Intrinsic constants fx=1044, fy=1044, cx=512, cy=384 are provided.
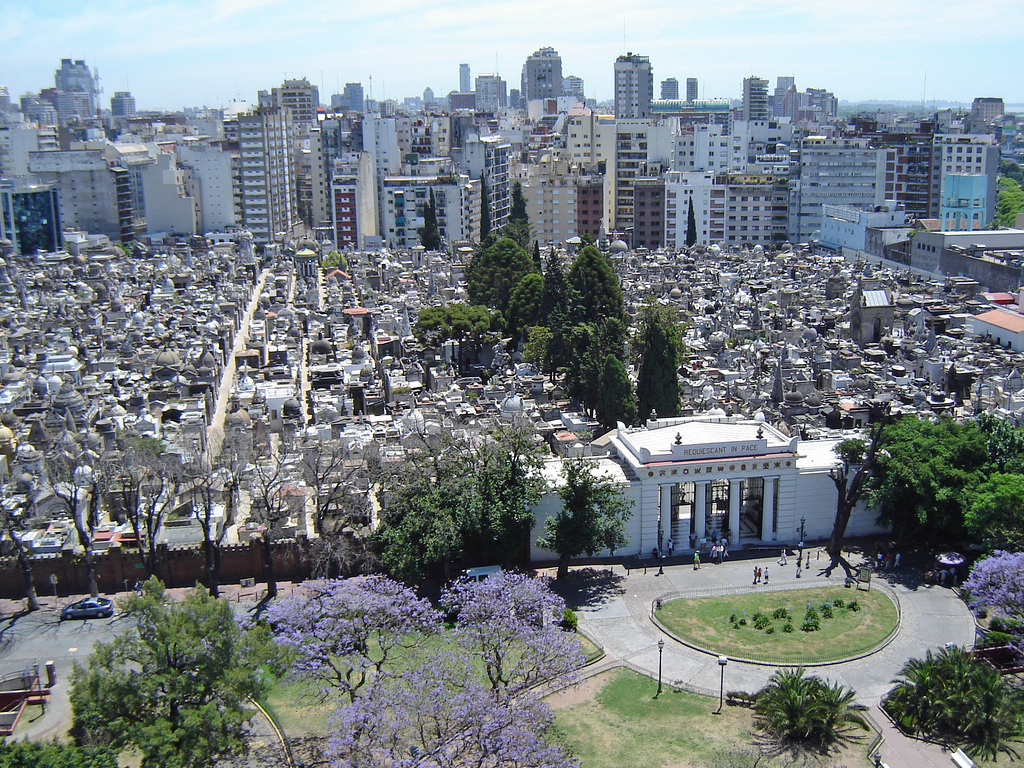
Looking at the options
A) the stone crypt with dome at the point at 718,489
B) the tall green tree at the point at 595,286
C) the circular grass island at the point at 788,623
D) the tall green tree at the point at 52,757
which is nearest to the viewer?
the tall green tree at the point at 52,757

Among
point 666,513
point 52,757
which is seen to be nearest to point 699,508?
point 666,513

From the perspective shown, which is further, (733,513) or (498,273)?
(498,273)

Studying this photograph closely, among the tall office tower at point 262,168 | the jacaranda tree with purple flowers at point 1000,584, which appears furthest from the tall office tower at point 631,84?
the jacaranda tree with purple flowers at point 1000,584

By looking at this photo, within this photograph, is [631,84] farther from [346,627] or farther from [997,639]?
[346,627]

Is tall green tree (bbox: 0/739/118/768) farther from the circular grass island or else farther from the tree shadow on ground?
the circular grass island

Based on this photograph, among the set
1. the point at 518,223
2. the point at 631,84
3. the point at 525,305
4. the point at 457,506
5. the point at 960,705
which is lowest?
the point at 960,705

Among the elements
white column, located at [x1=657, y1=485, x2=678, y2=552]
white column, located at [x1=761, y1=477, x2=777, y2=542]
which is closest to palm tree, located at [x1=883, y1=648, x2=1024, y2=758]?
white column, located at [x1=761, y1=477, x2=777, y2=542]

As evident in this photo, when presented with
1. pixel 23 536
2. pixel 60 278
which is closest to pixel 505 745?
pixel 23 536

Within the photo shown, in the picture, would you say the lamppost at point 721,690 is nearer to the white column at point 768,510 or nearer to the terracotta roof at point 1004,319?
the white column at point 768,510

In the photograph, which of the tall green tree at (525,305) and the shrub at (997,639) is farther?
the tall green tree at (525,305)
